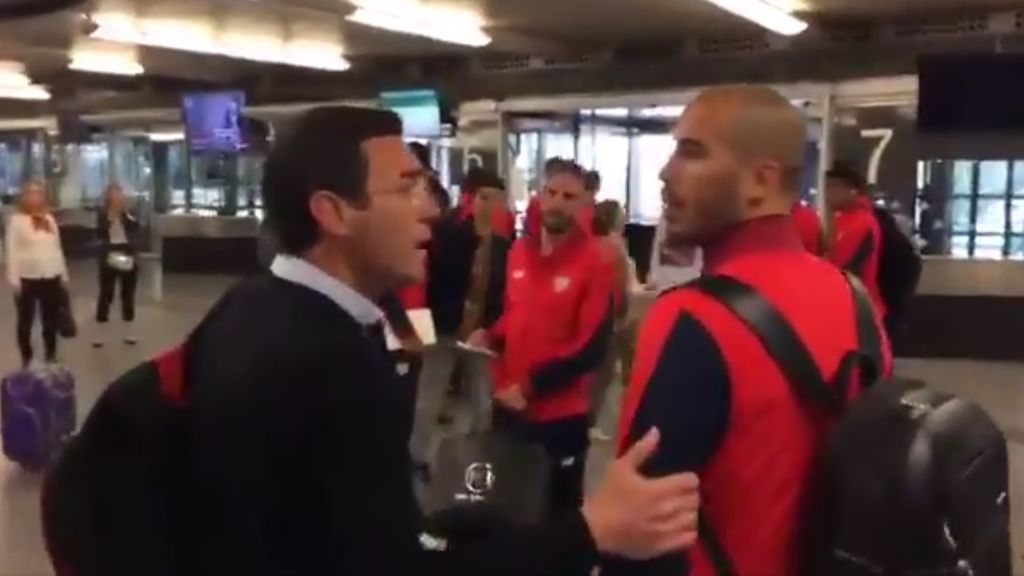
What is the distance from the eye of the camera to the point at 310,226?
1.40 m

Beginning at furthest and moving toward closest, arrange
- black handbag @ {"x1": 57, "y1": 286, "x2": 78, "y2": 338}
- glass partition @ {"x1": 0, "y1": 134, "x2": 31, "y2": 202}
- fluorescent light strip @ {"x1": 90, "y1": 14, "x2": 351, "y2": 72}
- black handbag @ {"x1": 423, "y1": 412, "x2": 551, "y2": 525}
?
glass partition @ {"x1": 0, "y1": 134, "x2": 31, "y2": 202} < fluorescent light strip @ {"x1": 90, "y1": 14, "x2": 351, "y2": 72} < black handbag @ {"x1": 57, "y1": 286, "x2": 78, "y2": 338} < black handbag @ {"x1": 423, "y1": 412, "x2": 551, "y2": 525}

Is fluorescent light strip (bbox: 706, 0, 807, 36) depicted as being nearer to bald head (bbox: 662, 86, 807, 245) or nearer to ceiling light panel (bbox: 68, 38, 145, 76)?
ceiling light panel (bbox: 68, 38, 145, 76)

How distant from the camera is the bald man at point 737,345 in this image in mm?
1630

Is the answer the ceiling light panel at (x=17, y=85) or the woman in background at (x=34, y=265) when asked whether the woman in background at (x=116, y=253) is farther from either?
the ceiling light panel at (x=17, y=85)

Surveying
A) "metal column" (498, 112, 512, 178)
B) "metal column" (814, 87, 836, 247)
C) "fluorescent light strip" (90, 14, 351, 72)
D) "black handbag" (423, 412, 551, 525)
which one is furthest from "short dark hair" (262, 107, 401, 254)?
"metal column" (498, 112, 512, 178)

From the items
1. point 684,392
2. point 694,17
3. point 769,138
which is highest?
point 694,17

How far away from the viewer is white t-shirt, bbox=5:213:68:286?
32.2 feet

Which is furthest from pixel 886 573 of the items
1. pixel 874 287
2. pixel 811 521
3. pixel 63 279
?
pixel 63 279

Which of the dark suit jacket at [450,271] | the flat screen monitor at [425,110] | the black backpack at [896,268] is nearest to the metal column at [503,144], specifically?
the flat screen monitor at [425,110]

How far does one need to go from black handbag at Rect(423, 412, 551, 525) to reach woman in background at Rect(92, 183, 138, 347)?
8537mm

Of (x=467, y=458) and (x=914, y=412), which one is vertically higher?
(x=914, y=412)

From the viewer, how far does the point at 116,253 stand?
1217 cm

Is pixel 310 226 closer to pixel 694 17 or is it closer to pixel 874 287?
pixel 874 287

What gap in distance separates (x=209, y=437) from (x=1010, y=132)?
449 inches
